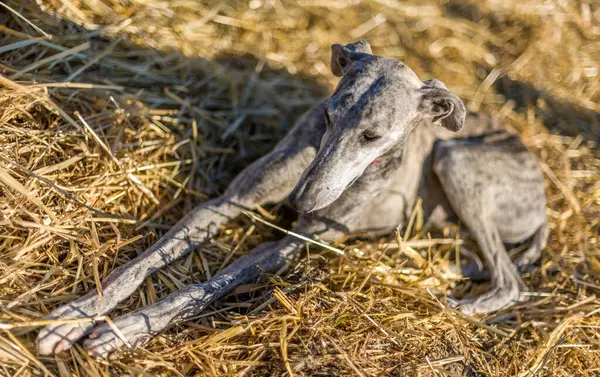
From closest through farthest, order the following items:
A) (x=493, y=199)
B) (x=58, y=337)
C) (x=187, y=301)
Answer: (x=58, y=337) < (x=187, y=301) < (x=493, y=199)

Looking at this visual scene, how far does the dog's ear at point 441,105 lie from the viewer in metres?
3.12

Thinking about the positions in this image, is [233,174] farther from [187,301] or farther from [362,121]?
[362,121]

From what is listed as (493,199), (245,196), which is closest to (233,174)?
(245,196)

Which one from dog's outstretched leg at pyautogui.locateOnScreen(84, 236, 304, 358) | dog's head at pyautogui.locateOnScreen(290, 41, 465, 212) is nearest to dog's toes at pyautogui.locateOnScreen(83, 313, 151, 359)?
dog's outstretched leg at pyautogui.locateOnScreen(84, 236, 304, 358)

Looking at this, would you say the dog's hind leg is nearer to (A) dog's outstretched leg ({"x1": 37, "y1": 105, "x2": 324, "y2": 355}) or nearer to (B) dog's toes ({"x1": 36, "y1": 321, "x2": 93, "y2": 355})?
(A) dog's outstretched leg ({"x1": 37, "y1": 105, "x2": 324, "y2": 355})

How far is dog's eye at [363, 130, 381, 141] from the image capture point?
292cm

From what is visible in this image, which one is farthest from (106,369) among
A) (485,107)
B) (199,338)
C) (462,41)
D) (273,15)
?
(462,41)

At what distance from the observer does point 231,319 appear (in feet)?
10.1

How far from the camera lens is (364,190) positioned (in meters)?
3.47

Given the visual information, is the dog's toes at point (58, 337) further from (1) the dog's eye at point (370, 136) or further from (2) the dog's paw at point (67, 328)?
(1) the dog's eye at point (370, 136)

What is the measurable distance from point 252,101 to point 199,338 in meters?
2.47

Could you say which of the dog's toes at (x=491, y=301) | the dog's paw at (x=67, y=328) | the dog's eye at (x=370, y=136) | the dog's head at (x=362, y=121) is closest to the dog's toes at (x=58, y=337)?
the dog's paw at (x=67, y=328)

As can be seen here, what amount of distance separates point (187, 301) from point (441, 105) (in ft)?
6.51

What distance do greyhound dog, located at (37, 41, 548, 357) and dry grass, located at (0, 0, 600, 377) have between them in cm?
14
